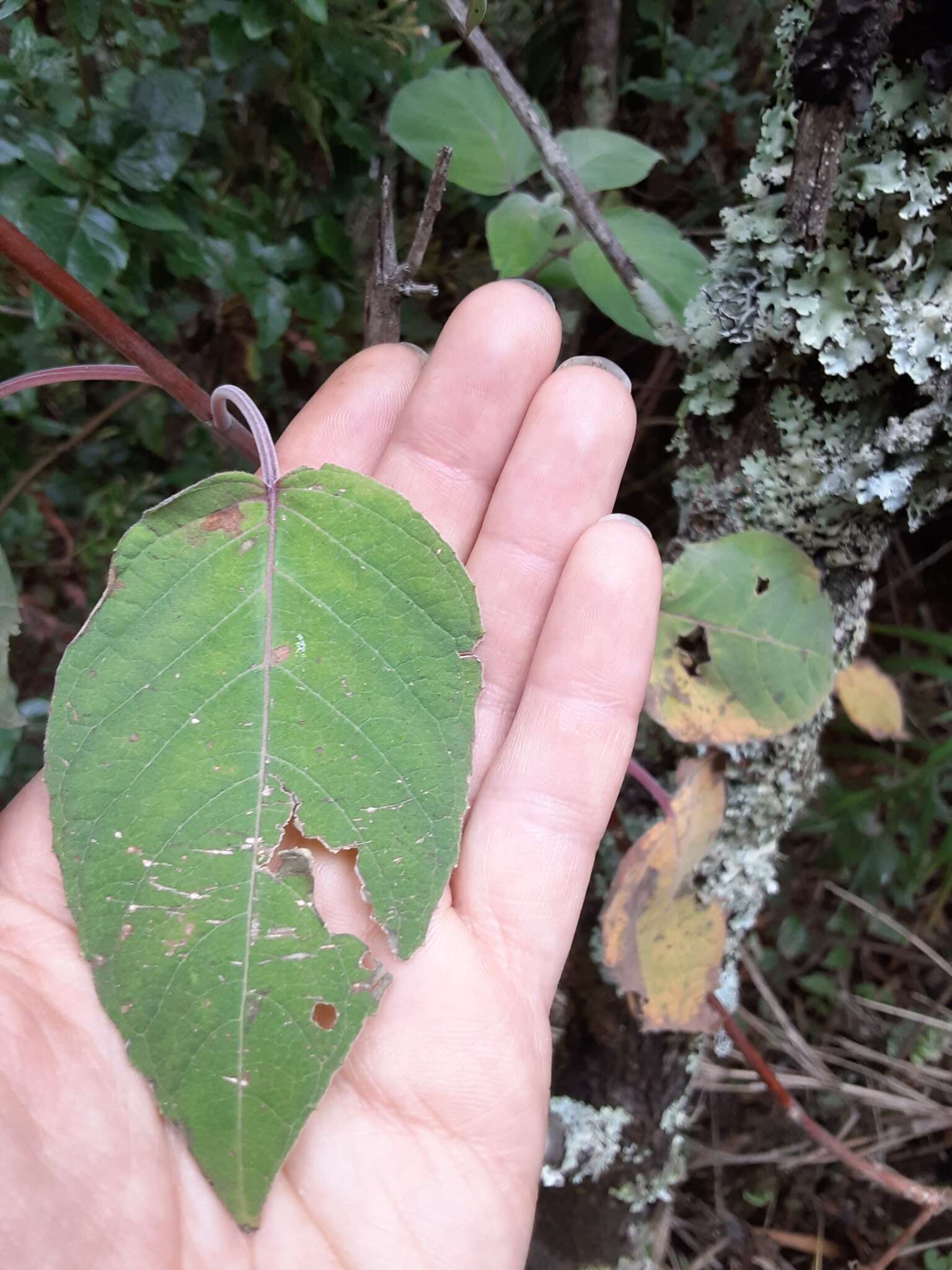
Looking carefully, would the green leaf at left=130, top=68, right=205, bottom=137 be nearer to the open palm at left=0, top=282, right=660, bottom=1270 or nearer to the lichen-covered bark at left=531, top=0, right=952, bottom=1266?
the open palm at left=0, top=282, right=660, bottom=1270

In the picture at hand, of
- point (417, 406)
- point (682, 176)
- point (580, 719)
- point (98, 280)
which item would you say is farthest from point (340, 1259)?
point (682, 176)

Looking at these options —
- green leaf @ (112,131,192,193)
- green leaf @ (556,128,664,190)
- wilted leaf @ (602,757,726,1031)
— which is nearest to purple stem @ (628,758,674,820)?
wilted leaf @ (602,757,726,1031)

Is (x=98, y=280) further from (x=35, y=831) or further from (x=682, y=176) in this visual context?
(x=682, y=176)

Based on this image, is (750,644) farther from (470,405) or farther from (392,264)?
(392,264)

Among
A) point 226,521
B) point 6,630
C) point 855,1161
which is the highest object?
point 226,521

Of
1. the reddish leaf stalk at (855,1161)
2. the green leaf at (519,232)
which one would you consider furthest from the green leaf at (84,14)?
the reddish leaf stalk at (855,1161)

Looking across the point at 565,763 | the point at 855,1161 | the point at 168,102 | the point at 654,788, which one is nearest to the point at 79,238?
the point at 168,102
